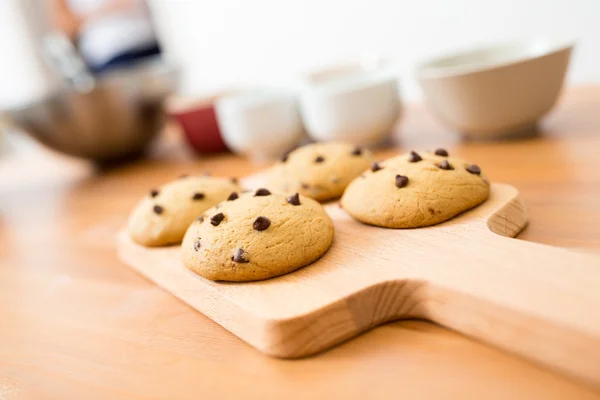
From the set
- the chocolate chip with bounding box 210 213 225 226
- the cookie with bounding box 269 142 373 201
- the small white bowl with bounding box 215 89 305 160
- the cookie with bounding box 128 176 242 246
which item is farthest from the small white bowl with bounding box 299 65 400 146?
the chocolate chip with bounding box 210 213 225 226

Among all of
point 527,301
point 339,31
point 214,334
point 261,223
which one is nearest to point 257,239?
point 261,223

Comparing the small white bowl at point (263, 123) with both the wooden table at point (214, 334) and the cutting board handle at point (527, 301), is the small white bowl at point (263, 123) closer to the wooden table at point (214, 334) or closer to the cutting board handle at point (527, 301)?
the wooden table at point (214, 334)

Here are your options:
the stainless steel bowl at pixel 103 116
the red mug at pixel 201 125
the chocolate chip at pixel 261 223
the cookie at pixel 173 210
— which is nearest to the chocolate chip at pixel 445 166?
the chocolate chip at pixel 261 223

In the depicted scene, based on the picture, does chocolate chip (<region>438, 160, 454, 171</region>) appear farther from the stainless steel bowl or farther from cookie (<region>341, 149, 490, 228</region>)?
the stainless steel bowl

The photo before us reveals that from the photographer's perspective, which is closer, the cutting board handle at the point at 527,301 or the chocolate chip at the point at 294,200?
the cutting board handle at the point at 527,301

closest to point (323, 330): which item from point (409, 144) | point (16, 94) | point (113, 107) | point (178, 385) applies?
point (178, 385)

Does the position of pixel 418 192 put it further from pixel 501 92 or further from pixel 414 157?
pixel 501 92
